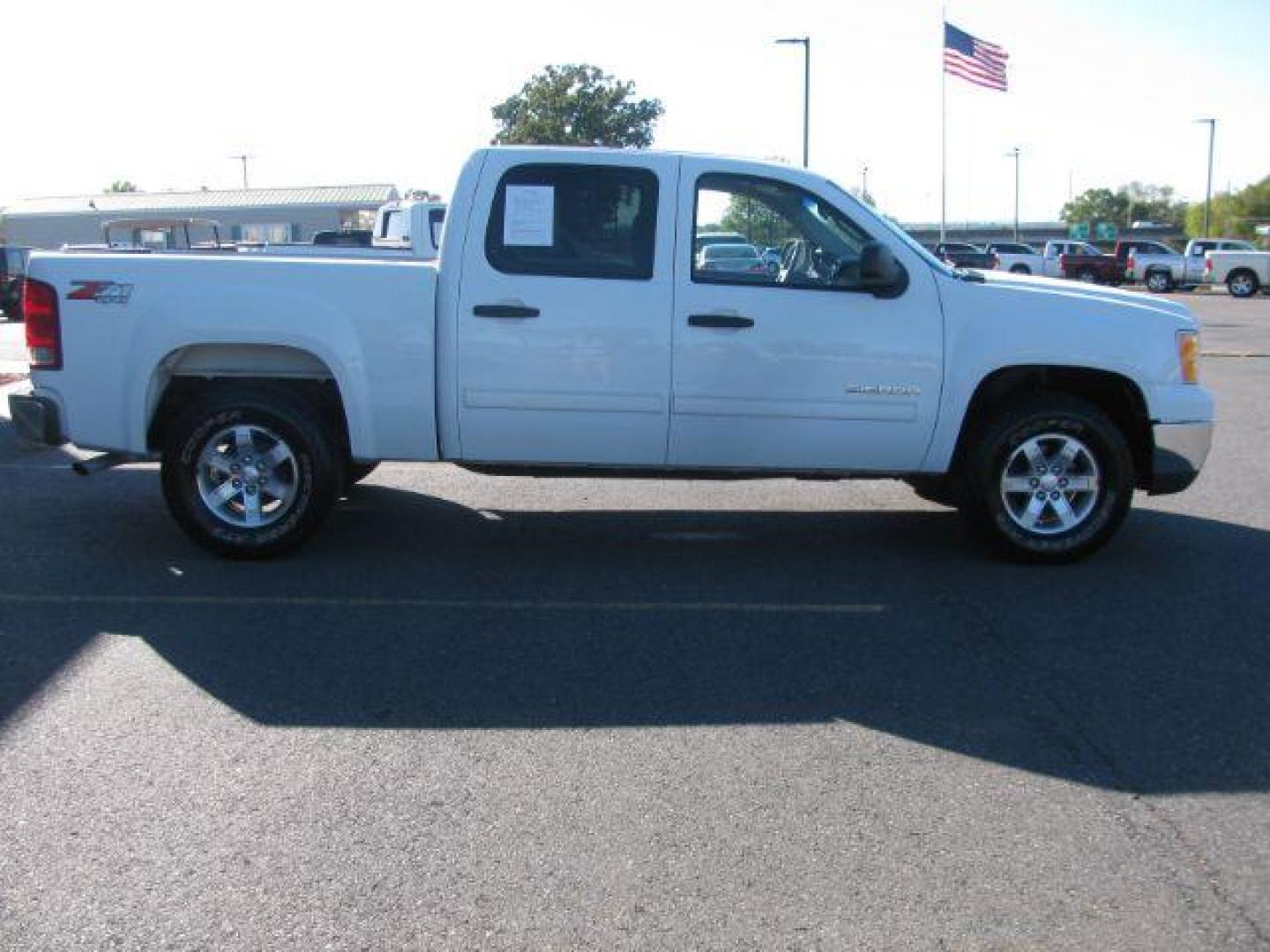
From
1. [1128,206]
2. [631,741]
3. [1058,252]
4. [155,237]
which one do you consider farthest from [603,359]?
[1128,206]

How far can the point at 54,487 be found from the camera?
9.06 metres

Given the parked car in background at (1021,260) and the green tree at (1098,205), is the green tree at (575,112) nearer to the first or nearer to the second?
the parked car in background at (1021,260)

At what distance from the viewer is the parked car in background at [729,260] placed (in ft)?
22.4

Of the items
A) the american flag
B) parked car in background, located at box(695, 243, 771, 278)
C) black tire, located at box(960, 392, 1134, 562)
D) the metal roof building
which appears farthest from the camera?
the metal roof building

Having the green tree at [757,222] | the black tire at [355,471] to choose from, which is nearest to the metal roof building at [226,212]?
the black tire at [355,471]

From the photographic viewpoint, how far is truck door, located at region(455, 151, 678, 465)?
6.69m

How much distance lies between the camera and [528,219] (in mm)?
6770

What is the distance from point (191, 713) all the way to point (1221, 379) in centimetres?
1511

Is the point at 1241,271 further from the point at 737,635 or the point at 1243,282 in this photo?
the point at 737,635

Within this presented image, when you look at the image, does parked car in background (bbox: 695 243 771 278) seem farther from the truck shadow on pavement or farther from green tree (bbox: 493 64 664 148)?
green tree (bbox: 493 64 664 148)

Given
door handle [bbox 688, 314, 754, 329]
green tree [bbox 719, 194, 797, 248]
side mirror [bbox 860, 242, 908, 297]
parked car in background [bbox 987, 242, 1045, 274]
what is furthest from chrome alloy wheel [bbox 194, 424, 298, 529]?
parked car in background [bbox 987, 242, 1045, 274]

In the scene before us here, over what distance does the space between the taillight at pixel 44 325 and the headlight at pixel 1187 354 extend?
584cm

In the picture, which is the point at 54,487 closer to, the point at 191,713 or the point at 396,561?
the point at 396,561

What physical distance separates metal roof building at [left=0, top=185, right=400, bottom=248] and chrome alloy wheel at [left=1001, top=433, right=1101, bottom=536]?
53.8 m
